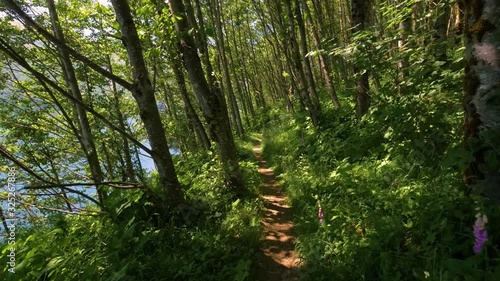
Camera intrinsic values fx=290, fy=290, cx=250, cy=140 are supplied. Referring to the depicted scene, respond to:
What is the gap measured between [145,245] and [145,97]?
2.02m

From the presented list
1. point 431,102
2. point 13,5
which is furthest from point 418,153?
point 13,5

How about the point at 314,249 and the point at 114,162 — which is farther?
the point at 114,162

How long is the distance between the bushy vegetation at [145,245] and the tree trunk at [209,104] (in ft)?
2.31

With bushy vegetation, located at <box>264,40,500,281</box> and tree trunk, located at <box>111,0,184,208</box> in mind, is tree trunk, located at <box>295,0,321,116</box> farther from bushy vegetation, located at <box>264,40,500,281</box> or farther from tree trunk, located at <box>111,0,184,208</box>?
tree trunk, located at <box>111,0,184,208</box>

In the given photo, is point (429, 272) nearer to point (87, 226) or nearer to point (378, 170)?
point (378, 170)


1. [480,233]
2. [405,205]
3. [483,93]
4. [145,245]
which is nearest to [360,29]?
[405,205]

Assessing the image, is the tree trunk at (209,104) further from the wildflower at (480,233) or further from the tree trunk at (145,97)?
the wildflower at (480,233)

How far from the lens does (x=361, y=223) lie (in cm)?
343

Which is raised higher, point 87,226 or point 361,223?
point 87,226

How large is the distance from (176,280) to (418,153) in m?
3.21

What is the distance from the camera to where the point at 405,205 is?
3123mm

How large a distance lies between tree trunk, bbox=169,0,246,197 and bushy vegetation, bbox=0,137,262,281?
2.31 ft

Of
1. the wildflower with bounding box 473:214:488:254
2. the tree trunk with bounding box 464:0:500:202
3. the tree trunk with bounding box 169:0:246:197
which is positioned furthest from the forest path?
the tree trunk with bounding box 464:0:500:202

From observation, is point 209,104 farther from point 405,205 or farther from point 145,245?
point 405,205
